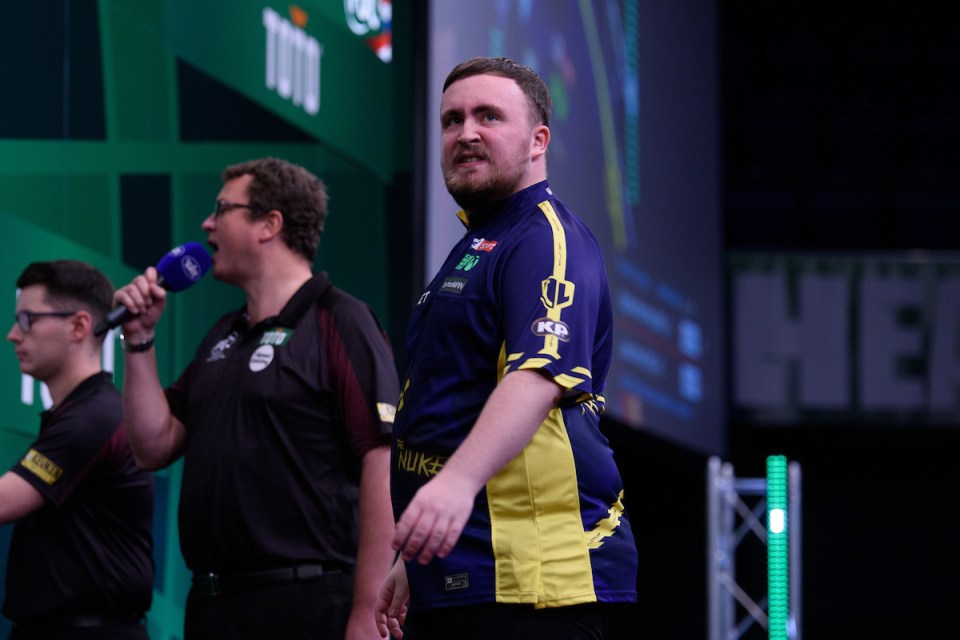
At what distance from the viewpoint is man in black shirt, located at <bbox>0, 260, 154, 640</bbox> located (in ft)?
9.37

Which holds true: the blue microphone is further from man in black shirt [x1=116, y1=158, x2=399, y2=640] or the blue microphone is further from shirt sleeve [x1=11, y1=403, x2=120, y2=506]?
shirt sleeve [x1=11, y1=403, x2=120, y2=506]

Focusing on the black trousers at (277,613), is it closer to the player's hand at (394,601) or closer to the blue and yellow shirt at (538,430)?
the player's hand at (394,601)

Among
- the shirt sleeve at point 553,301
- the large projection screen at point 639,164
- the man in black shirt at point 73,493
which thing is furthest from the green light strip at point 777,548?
the shirt sleeve at point 553,301

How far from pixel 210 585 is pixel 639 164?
4.93 m

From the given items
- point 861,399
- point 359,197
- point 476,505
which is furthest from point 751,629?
point 476,505

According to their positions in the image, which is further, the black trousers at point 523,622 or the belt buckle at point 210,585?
the belt buckle at point 210,585

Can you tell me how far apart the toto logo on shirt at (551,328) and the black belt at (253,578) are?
947 millimetres

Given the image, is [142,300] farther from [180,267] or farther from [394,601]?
[394,601]

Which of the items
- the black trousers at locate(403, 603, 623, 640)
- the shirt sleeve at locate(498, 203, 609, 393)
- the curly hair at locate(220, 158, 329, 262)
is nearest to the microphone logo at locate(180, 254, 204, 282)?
the curly hair at locate(220, 158, 329, 262)

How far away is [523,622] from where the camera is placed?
1.88 m

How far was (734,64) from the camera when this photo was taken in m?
11.1

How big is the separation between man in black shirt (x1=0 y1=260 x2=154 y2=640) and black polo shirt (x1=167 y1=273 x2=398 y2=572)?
1.03 ft

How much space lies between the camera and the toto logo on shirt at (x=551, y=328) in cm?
189

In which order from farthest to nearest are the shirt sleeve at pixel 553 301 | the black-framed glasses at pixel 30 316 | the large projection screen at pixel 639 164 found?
the large projection screen at pixel 639 164, the black-framed glasses at pixel 30 316, the shirt sleeve at pixel 553 301
